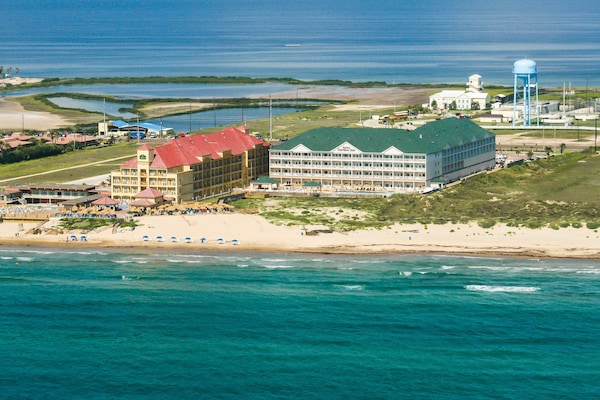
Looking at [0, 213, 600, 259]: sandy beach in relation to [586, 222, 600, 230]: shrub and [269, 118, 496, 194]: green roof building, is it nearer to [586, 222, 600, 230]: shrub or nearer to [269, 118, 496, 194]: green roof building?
[586, 222, 600, 230]: shrub

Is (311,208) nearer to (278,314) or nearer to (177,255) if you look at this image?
(177,255)

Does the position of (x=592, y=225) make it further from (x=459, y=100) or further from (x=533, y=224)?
(x=459, y=100)

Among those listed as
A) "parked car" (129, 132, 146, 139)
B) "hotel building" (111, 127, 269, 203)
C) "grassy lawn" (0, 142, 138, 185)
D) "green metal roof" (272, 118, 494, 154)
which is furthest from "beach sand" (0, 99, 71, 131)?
"green metal roof" (272, 118, 494, 154)

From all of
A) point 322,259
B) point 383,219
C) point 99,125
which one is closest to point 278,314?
point 322,259

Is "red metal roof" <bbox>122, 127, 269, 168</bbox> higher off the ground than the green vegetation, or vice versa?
Answer: "red metal roof" <bbox>122, 127, 269, 168</bbox>

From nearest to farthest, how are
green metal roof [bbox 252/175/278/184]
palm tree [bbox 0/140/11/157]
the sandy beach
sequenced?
1. the sandy beach
2. green metal roof [bbox 252/175/278/184]
3. palm tree [bbox 0/140/11/157]

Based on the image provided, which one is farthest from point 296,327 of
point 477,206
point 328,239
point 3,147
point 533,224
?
point 3,147
